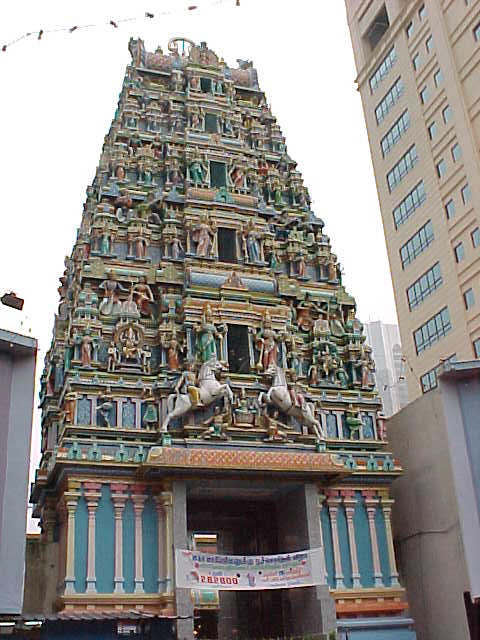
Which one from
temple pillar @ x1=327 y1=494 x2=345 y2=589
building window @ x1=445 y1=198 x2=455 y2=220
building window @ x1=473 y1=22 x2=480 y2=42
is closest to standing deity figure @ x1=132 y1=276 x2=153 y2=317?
temple pillar @ x1=327 y1=494 x2=345 y2=589

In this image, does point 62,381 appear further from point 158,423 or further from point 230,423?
point 230,423

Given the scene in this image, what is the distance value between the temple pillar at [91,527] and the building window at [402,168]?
30572 mm

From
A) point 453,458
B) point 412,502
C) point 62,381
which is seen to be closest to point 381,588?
point 412,502

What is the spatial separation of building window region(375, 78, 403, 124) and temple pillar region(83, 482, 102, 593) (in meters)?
34.3

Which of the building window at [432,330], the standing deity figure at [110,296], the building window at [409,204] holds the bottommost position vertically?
the standing deity figure at [110,296]

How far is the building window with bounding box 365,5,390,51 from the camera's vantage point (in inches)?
2060

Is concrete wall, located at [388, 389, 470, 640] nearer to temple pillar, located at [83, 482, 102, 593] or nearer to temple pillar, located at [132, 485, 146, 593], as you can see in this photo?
temple pillar, located at [132, 485, 146, 593]

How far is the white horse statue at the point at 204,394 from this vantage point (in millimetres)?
24891

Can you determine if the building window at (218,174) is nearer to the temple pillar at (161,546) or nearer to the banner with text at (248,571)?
the temple pillar at (161,546)

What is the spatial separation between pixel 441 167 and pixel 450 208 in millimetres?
2659

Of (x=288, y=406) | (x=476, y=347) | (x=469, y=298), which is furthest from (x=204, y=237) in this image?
(x=469, y=298)

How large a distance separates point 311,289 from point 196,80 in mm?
11847

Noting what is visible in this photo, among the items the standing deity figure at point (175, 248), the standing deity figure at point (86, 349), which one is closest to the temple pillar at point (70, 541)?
the standing deity figure at point (86, 349)

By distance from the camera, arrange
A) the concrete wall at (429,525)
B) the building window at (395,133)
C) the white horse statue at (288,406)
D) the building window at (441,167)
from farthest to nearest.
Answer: the building window at (395,133), the building window at (441,167), the white horse statue at (288,406), the concrete wall at (429,525)
